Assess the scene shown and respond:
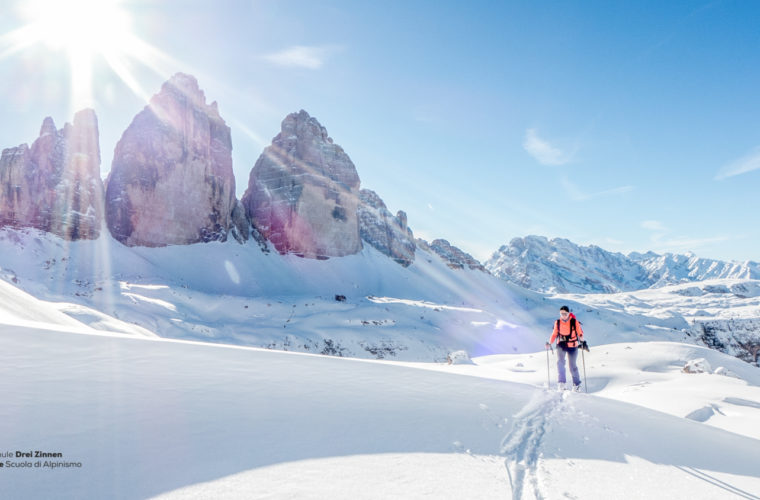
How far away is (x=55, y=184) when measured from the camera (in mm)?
44062

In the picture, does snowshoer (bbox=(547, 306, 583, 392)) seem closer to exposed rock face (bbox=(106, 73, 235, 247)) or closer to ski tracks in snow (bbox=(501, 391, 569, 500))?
ski tracks in snow (bbox=(501, 391, 569, 500))

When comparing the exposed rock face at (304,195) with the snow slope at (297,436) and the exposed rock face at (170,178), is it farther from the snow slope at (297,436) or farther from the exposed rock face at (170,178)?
the snow slope at (297,436)

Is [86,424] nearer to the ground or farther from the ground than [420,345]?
farther from the ground

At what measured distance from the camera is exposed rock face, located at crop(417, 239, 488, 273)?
95.6 meters

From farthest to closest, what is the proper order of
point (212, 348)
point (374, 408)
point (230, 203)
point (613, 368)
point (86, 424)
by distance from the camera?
point (230, 203), point (613, 368), point (212, 348), point (374, 408), point (86, 424)

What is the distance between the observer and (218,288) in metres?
46.7

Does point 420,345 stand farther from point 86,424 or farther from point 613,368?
point 86,424

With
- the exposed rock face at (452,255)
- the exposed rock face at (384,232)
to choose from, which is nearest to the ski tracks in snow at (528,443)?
the exposed rock face at (384,232)

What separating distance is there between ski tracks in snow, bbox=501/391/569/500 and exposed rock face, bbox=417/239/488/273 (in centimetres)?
8734

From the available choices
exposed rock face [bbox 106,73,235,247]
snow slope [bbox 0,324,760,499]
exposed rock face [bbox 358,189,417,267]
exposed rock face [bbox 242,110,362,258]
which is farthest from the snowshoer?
exposed rock face [bbox 358,189,417,267]

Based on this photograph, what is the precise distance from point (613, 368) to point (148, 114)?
60.2 meters

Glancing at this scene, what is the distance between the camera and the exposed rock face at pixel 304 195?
6284 centimetres

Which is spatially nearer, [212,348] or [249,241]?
[212,348]

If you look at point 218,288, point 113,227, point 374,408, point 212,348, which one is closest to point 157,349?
point 212,348
